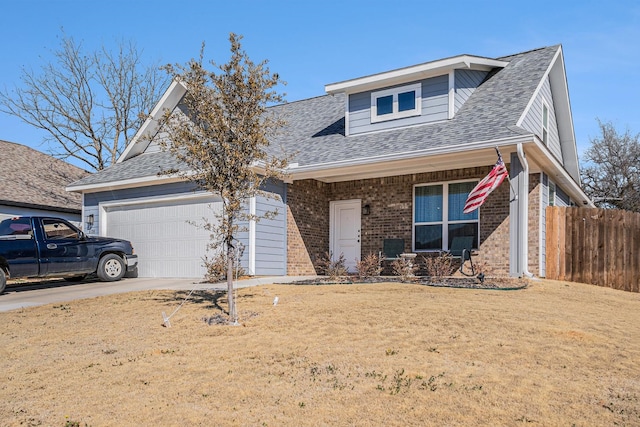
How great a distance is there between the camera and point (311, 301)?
352 inches

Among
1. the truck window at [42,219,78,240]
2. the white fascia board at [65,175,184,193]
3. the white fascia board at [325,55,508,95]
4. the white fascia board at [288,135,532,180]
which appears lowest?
the truck window at [42,219,78,240]

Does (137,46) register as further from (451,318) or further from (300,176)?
(451,318)

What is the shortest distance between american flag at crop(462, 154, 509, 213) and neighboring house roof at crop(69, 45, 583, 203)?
1.73ft

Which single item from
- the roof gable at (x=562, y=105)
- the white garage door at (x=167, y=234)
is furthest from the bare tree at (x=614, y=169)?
the white garage door at (x=167, y=234)

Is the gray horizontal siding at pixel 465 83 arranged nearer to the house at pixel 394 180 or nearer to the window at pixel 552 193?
the house at pixel 394 180

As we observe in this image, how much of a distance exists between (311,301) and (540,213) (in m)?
6.42

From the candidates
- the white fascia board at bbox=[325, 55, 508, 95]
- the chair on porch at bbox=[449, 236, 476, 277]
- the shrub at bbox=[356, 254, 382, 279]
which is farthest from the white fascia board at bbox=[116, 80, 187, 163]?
the chair on porch at bbox=[449, 236, 476, 277]

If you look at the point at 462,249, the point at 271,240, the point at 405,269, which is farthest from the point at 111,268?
the point at 462,249

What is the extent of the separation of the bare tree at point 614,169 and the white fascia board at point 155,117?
913 inches

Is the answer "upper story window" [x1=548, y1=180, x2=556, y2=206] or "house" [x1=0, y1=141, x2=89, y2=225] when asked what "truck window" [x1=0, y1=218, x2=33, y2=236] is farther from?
"upper story window" [x1=548, y1=180, x2=556, y2=206]

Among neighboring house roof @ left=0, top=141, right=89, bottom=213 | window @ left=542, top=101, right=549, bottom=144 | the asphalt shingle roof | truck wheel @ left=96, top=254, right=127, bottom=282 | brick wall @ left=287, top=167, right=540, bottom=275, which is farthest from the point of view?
neighboring house roof @ left=0, top=141, right=89, bottom=213

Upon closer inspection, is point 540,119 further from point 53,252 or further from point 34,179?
point 34,179

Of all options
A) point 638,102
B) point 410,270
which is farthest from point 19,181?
point 638,102

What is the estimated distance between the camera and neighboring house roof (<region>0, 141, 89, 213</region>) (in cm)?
1903
